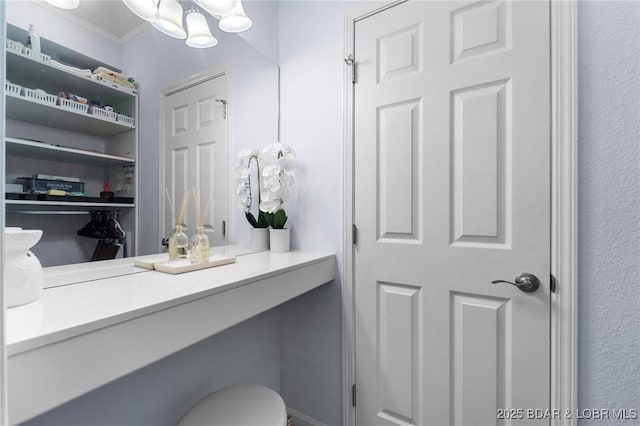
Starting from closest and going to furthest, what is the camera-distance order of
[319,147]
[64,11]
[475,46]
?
[64,11] < [475,46] < [319,147]

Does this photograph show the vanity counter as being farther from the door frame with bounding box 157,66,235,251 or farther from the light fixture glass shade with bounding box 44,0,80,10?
the light fixture glass shade with bounding box 44,0,80,10

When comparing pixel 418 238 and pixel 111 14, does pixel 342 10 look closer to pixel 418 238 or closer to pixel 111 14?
pixel 111 14

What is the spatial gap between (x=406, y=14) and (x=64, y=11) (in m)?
1.29

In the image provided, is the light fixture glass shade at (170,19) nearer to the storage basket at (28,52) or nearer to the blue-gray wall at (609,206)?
the storage basket at (28,52)

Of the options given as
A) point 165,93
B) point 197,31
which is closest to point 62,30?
point 165,93

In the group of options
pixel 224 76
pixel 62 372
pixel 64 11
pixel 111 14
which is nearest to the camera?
pixel 62 372

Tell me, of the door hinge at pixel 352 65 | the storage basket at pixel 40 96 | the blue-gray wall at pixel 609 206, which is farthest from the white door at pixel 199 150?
the blue-gray wall at pixel 609 206

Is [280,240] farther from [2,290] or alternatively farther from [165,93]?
[2,290]

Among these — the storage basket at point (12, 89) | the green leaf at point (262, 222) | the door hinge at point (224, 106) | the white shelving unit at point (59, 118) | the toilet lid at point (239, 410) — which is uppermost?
the door hinge at point (224, 106)

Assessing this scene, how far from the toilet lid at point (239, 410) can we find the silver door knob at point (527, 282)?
3.20 ft

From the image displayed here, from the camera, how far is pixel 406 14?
52.9 inches

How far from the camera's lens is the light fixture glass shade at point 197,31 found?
1281 millimetres

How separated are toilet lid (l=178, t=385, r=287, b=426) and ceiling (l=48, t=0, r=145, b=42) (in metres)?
1.37

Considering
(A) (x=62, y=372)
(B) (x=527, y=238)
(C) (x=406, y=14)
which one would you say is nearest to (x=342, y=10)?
(C) (x=406, y=14)
